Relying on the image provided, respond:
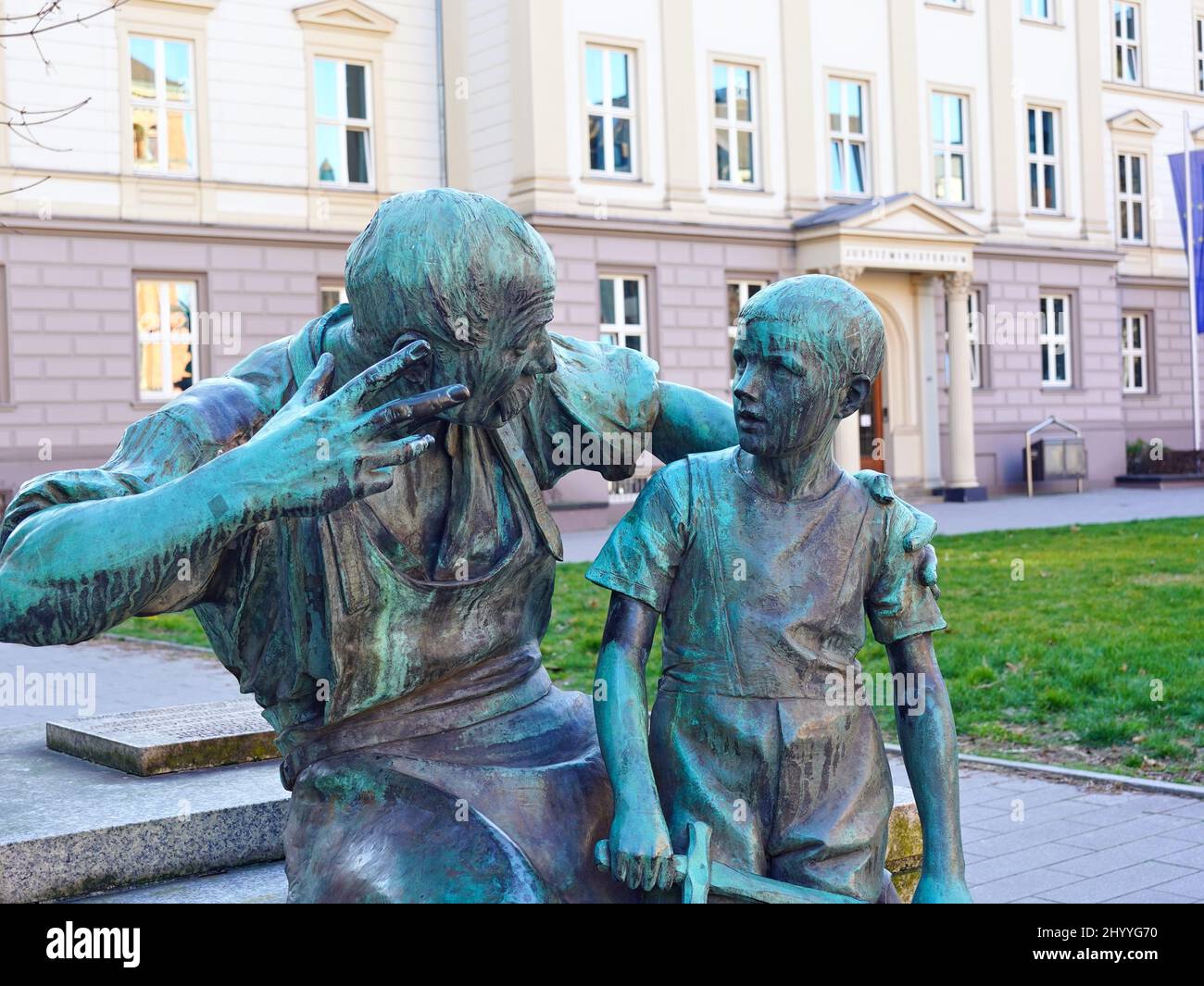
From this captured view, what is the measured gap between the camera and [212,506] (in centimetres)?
205

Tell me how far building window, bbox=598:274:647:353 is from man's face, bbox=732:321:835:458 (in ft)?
64.5

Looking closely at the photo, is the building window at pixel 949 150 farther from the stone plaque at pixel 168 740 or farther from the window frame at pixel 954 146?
the stone plaque at pixel 168 740

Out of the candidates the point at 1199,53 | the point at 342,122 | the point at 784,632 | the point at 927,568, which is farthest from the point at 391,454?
the point at 1199,53

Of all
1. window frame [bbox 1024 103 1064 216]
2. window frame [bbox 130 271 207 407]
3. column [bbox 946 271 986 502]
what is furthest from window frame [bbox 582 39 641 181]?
window frame [bbox 1024 103 1064 216]

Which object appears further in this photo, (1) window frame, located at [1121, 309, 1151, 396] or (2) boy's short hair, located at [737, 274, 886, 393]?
(1) window frame, located at [1121, 309, 1151, 396]

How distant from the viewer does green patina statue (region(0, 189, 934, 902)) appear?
2059 mm

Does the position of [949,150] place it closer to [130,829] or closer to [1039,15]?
[1039,15]

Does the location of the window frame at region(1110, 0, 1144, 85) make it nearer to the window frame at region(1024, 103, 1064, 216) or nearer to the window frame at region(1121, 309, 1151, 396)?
the window frame at region(1024, 103, 1064, 216)

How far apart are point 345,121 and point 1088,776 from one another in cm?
1718

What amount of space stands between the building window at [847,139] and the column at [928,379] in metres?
1.96

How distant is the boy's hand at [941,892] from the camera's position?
7.51ft

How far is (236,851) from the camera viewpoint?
3.53 m
